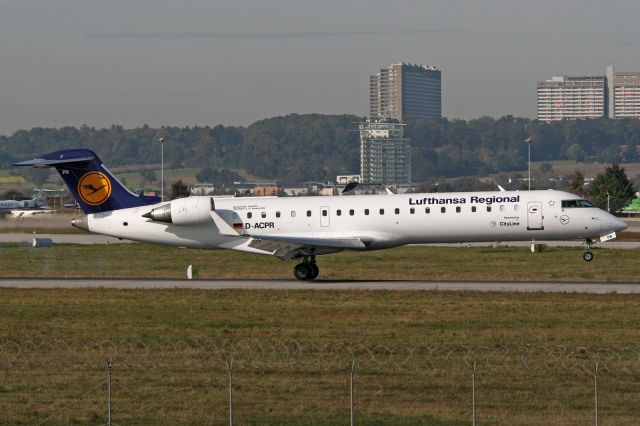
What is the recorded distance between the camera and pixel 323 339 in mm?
27906

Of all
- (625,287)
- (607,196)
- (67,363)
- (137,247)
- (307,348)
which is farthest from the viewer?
(607,196)

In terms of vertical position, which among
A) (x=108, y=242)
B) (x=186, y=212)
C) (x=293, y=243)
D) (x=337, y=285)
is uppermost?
(x=186, y=212)

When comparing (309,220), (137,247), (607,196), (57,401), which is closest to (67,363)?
(57,401)

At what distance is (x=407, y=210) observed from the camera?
41.5 metres

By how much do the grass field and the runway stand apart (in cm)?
198

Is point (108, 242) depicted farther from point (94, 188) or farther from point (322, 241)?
point (322, 241)

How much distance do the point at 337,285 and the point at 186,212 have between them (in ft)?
20.6

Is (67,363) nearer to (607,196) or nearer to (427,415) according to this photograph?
(427,415)

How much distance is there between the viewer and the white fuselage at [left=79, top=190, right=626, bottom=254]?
41281 millimetres

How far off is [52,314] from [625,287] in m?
→ 19.0

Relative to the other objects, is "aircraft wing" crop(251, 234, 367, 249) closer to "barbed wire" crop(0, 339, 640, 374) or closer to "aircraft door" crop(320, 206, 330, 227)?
"aircraft door" crop(320, 206, 330, 227)

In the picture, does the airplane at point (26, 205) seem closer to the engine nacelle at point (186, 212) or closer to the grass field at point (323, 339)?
the grass field at point (323, 339)

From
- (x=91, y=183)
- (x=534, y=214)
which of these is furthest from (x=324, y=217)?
(x=91, y=183)

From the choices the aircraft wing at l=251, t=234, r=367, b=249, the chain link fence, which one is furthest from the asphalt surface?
the chain link fence
